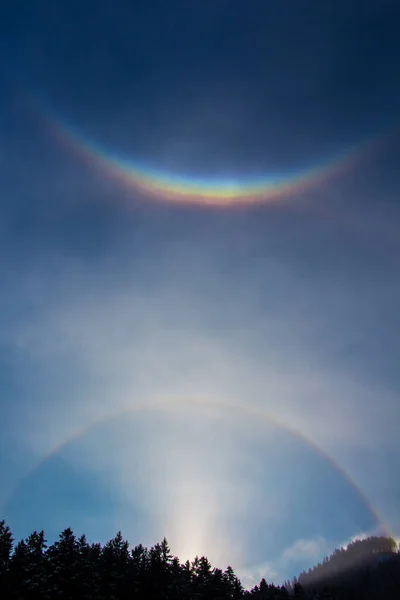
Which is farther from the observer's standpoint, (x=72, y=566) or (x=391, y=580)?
(x=391, y=580)

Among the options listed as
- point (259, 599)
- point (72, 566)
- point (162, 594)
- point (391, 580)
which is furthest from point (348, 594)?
point (72, 566)

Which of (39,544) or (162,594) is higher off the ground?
(39,544)

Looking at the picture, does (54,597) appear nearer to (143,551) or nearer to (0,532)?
(0,532)

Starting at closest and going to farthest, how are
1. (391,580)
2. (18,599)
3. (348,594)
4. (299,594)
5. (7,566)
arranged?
1. (18,599)
2. (7,566)
3. (299,594)
4. (348,594)
5. (391,580)

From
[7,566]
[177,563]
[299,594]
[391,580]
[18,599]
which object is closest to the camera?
[18,599]

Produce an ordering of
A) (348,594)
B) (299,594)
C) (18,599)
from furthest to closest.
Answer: (348,594)
(299,594)
(18,599)

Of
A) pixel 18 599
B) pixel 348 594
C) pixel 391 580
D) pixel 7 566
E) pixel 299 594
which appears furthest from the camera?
pixel 391 580

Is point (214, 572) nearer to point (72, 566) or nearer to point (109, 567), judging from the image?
point (109, 567)

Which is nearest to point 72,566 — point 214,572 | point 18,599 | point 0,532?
point 18,599

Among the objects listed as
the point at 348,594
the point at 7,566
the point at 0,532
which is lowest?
the point at 348,594
